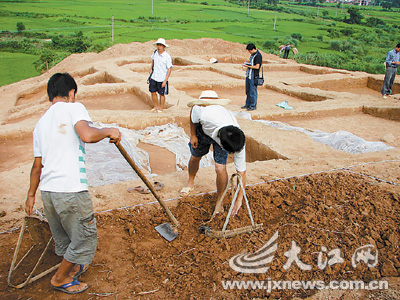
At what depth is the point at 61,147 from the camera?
2174 mm

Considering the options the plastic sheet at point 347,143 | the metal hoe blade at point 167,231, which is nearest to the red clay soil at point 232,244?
the metal hoe blade at point 167,231

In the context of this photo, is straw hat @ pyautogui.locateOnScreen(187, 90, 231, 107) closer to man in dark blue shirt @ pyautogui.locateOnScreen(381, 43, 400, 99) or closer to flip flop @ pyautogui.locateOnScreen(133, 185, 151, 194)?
flip flop @ pyautogui.locateOnScreen(133, 185, 151, 194)

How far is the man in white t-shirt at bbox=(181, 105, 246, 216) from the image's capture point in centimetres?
280

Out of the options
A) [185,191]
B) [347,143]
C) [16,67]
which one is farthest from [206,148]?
[16,67]

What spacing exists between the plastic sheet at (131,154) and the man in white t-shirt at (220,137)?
1486 millimetres

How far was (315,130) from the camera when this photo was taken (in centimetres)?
688

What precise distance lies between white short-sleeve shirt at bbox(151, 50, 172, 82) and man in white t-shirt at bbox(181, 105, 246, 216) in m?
3.82

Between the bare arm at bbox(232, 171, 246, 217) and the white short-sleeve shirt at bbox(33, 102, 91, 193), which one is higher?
the white short-sleeve shirt at bbox(33, 102, 91, 193)

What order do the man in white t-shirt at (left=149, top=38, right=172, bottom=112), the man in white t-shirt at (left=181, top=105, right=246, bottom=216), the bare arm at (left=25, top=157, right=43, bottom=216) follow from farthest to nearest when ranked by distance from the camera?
1. the man in white t-shirt at (left=149, top=38, right=172, bottom=112)
2. the man in white t-shirt at (left=181, top=105, right=246, bottom=216)
3. the bare arm at (left=25, top=157, right=43, bottom=216)

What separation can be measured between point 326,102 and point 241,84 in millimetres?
3255

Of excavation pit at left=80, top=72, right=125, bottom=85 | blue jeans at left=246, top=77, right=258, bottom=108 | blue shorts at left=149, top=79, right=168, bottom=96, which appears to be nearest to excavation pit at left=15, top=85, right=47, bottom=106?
excavation pit at left=80, top=72, right=125, bottom=85

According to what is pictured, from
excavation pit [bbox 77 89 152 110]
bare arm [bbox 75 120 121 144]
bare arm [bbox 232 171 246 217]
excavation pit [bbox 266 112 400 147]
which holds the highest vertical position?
bare arm [bbox 75 120 121 144]

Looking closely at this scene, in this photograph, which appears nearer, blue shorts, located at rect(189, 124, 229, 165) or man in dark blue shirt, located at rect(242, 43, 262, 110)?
blue shorts, located at rect(189, 124, 229, 165)

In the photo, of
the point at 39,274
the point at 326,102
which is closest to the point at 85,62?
the point at 326,102
